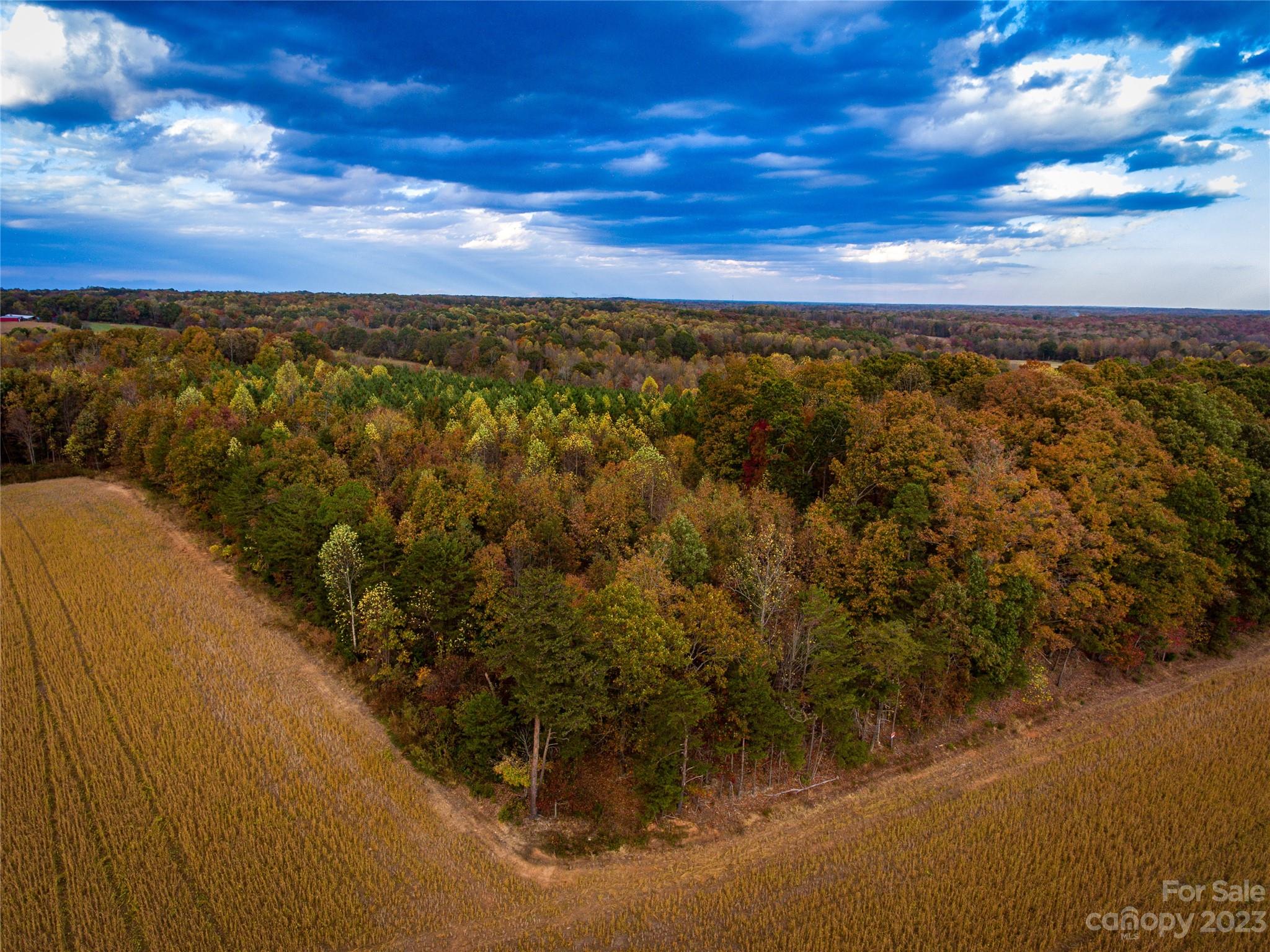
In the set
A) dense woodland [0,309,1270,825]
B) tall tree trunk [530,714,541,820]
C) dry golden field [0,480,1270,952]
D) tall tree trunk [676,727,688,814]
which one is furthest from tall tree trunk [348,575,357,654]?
tall tree trunk [676,727,688,814]

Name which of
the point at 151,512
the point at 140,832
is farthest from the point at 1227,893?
the point at 151,512

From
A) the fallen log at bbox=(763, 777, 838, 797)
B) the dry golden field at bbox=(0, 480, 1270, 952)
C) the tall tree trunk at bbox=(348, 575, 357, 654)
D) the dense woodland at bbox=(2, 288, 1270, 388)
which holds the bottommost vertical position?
the fallen log at bbox=(763, 777, 838, 797)

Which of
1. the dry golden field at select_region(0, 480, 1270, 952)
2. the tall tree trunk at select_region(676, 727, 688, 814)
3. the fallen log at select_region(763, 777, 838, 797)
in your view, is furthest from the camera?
the fallen log at select_region(763, 777, 838, 797)

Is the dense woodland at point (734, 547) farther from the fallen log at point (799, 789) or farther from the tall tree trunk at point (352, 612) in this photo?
the fallen log at point (799, 789)

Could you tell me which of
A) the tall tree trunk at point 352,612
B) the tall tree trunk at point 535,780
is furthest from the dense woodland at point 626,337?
the tall tree trunk at point 535,780

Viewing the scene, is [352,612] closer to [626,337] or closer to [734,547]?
[734,547]

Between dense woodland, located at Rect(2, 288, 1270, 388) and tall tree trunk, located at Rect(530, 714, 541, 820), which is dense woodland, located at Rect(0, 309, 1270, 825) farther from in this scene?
dense woodland, located at Rect(2, 288, 1270, 388)
